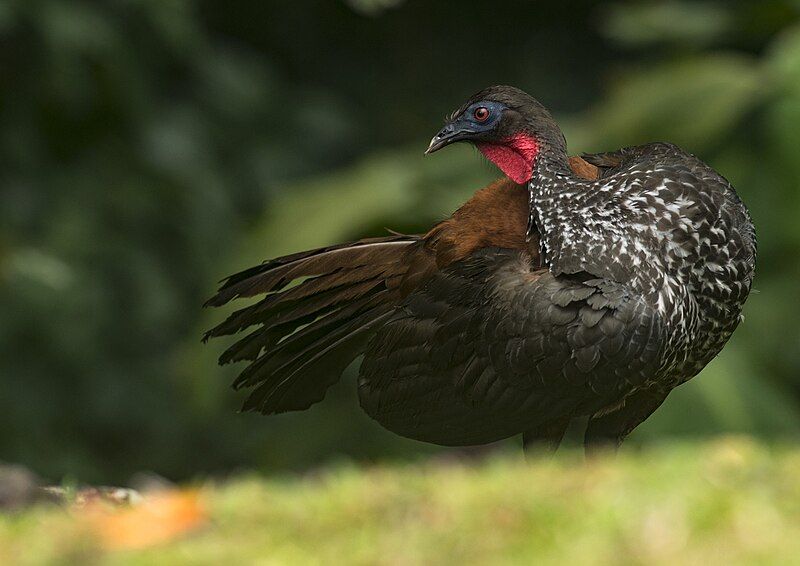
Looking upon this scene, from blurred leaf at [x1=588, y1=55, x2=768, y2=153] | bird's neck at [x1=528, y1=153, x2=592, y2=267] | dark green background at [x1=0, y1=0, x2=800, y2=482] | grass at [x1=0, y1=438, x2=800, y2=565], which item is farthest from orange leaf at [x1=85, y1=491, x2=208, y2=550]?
blurred leaf at [x1=588, y1=55, x2=768, y2=153]

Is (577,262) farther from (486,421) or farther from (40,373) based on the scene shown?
(40,373)

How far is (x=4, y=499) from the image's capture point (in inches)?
158

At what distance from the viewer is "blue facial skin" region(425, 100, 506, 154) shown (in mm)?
4176

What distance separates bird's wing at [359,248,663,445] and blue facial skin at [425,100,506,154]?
1.26 feet

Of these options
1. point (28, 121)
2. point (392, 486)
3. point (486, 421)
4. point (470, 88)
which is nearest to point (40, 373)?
point (28, 121)

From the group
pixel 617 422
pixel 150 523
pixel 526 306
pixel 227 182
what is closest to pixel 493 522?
pixel 150 523

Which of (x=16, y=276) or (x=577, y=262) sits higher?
(x=16, y=276)

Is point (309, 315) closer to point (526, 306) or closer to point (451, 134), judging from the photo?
point (451, 134)

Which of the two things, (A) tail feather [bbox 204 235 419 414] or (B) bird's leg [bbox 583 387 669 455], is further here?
(A) tail feather [bbox 204 235 419 414]

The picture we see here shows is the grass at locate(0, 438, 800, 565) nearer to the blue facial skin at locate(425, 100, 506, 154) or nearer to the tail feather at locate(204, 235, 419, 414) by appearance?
the tail feather at locate(204, 235, 419, 414)

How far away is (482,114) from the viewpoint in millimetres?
4184

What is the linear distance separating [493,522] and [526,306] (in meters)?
1.30

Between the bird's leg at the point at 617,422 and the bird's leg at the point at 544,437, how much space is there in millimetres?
102

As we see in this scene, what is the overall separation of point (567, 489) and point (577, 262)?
120 cm
